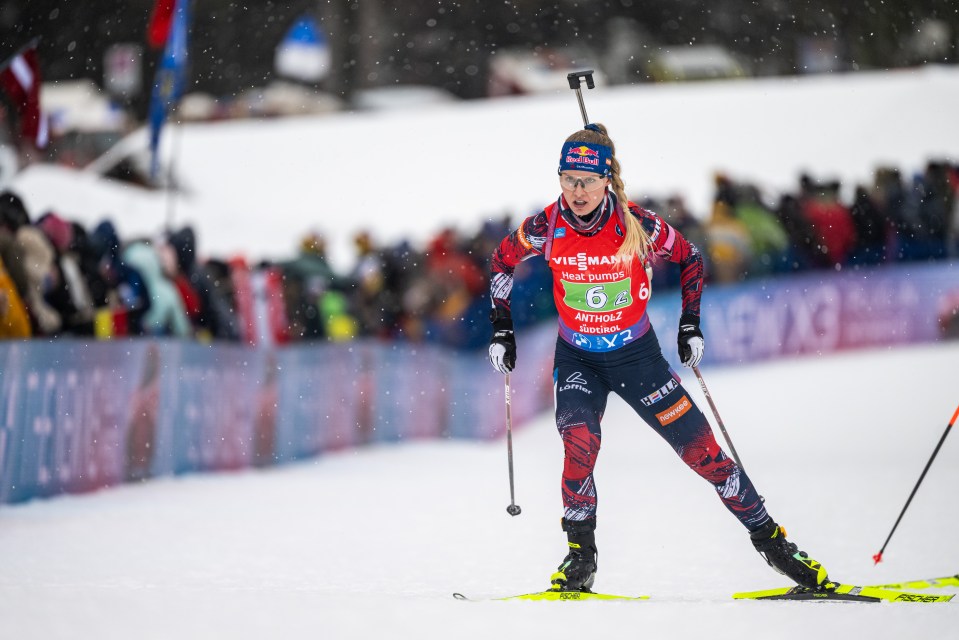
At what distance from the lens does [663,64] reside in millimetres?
38938

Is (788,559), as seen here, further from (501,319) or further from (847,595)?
(501,319)

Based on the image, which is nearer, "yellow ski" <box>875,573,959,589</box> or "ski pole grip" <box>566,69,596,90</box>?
"yellow ski" <box>875,573,959,589</box>

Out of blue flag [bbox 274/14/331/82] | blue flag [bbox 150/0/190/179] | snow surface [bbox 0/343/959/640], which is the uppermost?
blue flag [bbox 274/14/331/82]

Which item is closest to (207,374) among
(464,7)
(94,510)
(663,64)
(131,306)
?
(131,306)

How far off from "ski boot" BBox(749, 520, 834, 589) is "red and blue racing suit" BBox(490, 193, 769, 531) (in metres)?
0.06

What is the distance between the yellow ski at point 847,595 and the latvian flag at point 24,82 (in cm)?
669

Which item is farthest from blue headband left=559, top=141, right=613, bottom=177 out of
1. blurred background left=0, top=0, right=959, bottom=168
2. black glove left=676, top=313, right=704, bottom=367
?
blurred background left=0, top=0, right=959, bottom=168

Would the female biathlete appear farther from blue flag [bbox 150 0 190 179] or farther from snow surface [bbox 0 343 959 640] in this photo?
blue flag [bbox 150 0 190 179]

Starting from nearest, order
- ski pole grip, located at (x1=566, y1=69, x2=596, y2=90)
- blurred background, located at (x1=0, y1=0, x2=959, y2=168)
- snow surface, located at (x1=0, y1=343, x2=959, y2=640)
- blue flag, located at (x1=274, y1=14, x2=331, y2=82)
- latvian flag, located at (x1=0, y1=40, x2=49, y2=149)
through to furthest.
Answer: snow surface, located at (x1=0, y1=343, x2=959, y2=640)
ski pole grip, located at (x1=566, y1=69, x2=596, y2=90)
latvian flag, located at (x1=0, y1=40, x2=49, y2=149)
blue flag, located at (x1=274, y1=14, x2=331, y2=82)
blurred background, located at (x1=0, y1=0, x2=959, y2=168)

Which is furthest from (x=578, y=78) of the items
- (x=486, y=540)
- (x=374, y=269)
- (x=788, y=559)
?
(x=374, y=269)

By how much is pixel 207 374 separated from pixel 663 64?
104 ft

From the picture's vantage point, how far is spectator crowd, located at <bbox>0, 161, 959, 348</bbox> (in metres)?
8.70

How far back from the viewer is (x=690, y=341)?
5.57 metres

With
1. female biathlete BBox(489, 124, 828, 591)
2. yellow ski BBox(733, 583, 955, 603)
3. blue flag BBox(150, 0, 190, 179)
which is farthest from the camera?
blue flag BBox(150, 0, 190, 179)
